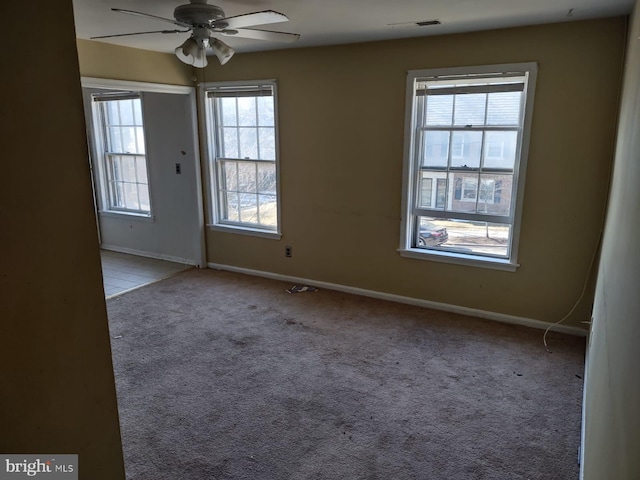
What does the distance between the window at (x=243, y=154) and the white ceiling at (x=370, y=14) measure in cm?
107

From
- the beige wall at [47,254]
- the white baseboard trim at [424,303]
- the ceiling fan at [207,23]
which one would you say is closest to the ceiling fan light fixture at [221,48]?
the ceiling fan at [207,23]

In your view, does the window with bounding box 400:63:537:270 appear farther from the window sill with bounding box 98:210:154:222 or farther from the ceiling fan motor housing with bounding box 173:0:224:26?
the window sill with bounding box 98:210:154:222

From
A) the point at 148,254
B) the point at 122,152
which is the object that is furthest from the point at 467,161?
the point at 122,152

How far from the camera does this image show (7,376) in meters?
1.07

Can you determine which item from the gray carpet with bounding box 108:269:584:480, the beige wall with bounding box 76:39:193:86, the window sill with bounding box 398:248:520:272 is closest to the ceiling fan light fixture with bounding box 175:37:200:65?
the beige wall with bounding box 76:39:193:86

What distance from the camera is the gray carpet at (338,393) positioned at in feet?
7.50

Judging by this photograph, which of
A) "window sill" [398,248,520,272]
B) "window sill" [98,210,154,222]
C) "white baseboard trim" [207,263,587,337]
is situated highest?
"window sill" [98,210,154,222]

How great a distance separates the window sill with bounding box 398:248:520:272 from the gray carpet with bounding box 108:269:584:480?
486 millimetres

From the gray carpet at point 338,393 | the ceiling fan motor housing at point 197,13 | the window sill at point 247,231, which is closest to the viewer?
the gray carpet at point 338,393

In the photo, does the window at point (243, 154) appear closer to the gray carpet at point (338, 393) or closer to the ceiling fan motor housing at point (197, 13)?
the gray carpet at point (338, 393)

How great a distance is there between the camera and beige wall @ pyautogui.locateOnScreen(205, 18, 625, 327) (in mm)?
3318

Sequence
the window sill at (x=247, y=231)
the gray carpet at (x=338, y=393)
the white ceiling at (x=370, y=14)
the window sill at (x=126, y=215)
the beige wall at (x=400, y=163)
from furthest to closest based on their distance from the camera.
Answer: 1. the window sill at (x=126, y=215)
2. the window sill at (x=247, y=231)
3. the beige wall at (x=400, y=163)
4. the white ceiling at (x=370, y=14)
5. the gray carpet at (x=338, y=393)

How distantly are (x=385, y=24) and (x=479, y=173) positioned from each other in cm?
141

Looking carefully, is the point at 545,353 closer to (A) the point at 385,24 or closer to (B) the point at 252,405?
(B) the point at 252,405
